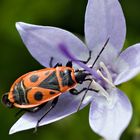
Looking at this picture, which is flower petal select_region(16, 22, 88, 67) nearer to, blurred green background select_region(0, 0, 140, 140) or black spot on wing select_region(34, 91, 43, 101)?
black spot on wing select_region(34, 91, 43, 101)

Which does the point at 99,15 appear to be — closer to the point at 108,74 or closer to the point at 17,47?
the point at 108,74

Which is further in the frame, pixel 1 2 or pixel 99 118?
pixel 1 2

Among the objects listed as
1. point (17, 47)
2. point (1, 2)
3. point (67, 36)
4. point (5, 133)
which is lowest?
point (5, 133)

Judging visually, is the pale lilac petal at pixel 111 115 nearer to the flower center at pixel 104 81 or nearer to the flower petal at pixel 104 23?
the flower center at pixel 104 81

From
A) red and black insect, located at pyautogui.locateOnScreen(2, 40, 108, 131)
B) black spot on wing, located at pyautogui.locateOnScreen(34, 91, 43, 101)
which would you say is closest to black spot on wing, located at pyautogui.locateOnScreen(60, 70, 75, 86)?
red and black insect, located at pyautogui.locateOnScreen(2, 40, 108, 131)

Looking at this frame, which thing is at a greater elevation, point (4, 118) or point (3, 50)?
point (3, 50)

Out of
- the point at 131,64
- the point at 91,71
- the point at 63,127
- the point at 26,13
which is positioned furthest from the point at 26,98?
the point at 26,13

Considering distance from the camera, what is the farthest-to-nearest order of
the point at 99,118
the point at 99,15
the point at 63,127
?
the point at 63,127 → the point at 99,15 → the point at 99,118
